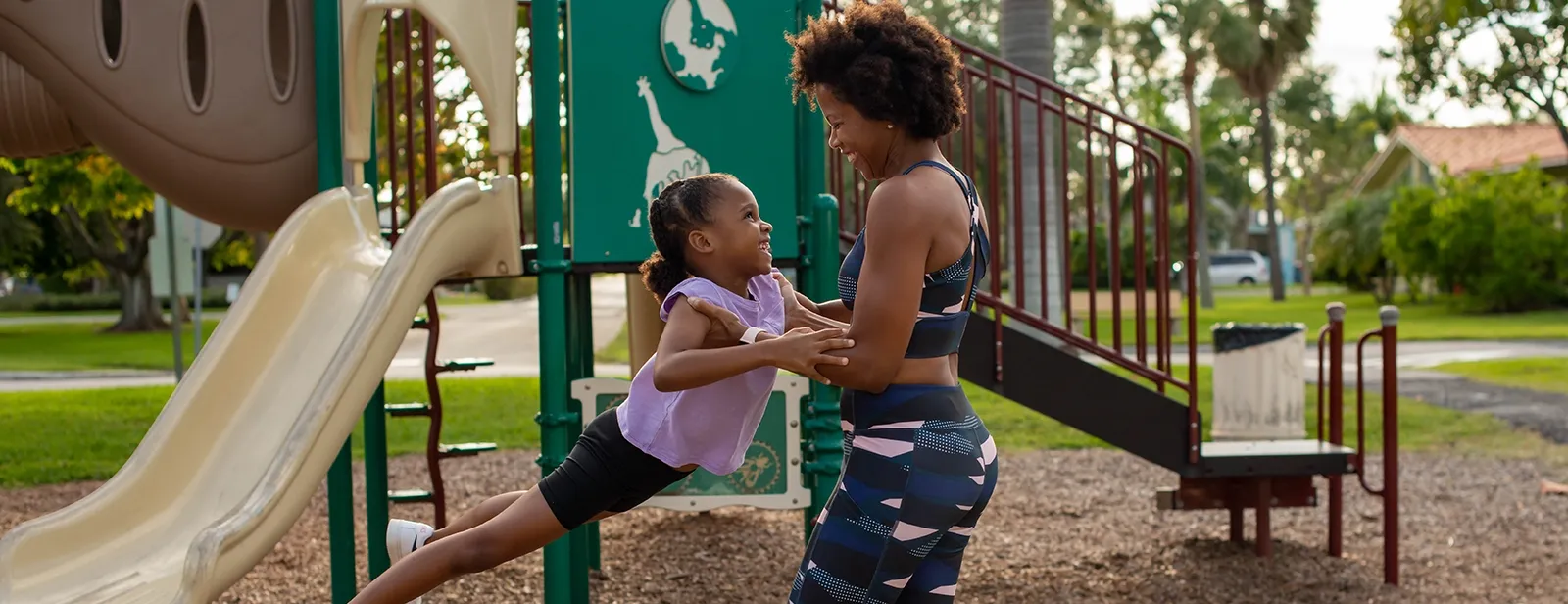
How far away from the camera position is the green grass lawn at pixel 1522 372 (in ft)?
43.8

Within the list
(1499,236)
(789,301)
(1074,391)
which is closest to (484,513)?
(789,301)

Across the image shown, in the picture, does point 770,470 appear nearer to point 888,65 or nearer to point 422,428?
point 888,65

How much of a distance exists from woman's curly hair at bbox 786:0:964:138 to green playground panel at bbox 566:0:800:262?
82.7 inches

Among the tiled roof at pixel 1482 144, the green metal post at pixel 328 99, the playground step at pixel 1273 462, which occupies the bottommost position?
the playground step at pixel 1273 462

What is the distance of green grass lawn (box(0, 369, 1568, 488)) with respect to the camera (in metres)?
9.81

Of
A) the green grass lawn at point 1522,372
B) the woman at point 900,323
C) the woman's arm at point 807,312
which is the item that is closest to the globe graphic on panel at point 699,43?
the woman's arm at point 807,312

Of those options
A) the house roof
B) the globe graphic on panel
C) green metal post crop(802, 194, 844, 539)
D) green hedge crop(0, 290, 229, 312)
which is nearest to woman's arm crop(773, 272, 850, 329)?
green metal post crop(802, 194, 844, 539)

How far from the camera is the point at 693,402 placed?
8.90 ft

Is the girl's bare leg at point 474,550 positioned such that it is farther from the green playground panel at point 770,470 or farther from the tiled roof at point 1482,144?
the tiled roof at point 1482,144

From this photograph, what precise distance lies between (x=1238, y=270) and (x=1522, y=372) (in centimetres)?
4381

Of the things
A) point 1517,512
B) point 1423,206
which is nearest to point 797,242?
point 1517,512

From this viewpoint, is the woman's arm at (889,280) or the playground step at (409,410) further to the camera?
the playground step at (409,410)

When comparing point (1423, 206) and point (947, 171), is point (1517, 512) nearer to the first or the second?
point (947, 171)

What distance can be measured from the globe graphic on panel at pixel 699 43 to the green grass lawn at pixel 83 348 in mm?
13994
